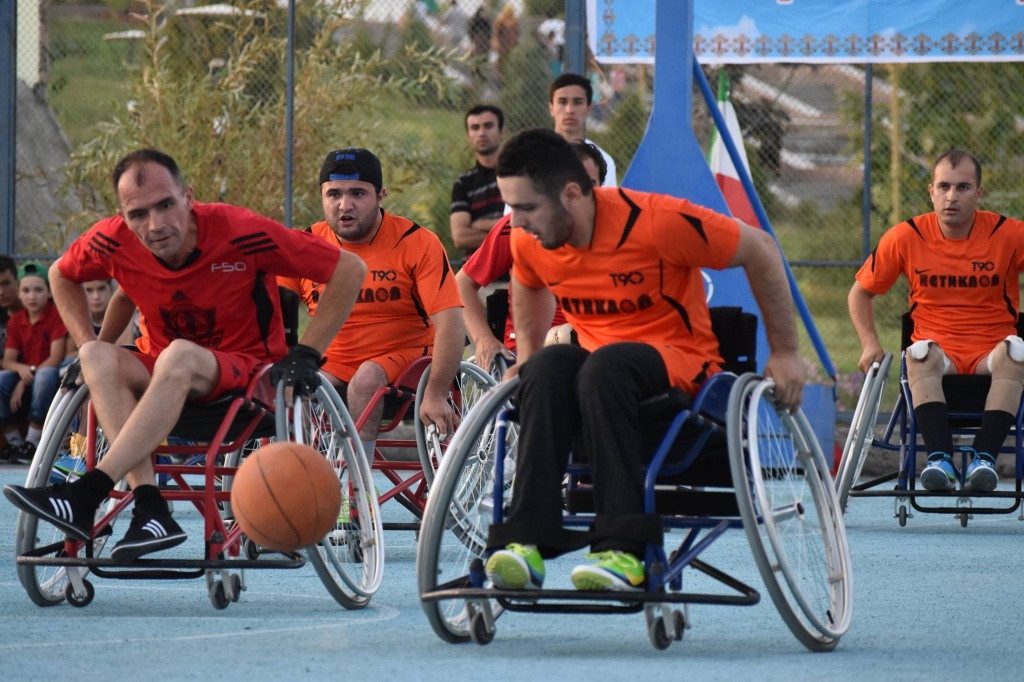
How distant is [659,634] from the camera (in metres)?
4.44

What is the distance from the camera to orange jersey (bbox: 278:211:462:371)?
6984 millimetres

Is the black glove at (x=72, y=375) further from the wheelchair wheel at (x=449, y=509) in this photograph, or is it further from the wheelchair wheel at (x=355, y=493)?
the wheelchair wheel at (x=449, y=509)

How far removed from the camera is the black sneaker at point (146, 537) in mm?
4980

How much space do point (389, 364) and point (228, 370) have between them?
1650 mm

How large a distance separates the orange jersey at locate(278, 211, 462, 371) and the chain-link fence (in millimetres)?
4008

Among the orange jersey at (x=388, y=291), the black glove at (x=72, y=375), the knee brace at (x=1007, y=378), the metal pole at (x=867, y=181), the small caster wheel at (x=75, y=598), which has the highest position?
the metal pole at (x=867, y=181)

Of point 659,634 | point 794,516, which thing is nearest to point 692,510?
point 794,516

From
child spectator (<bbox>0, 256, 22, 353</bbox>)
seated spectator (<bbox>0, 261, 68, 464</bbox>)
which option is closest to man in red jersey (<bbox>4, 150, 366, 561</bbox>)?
seated spectator (<bbox>0, 261, 68, 464</bbox>)

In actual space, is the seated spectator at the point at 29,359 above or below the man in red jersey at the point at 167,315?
below

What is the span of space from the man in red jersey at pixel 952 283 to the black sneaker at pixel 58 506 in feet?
13.2

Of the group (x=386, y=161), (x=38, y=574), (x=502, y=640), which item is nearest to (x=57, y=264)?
(x=38, y=574)

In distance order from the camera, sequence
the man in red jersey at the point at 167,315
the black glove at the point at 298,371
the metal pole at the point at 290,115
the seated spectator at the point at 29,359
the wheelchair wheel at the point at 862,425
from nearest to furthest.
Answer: the man in red jersey at the point at 167,315 → the black glove at the point at 298,371 → the wheelchair wheel at the point at 862,425 → the metal pole at the point at 290,115 → the seated spectator at the point at 29,359

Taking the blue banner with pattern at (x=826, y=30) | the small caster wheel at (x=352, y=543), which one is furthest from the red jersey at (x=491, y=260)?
the blue banner with pattern at (x=826, y=30)

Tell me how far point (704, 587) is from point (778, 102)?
9.41 meters
